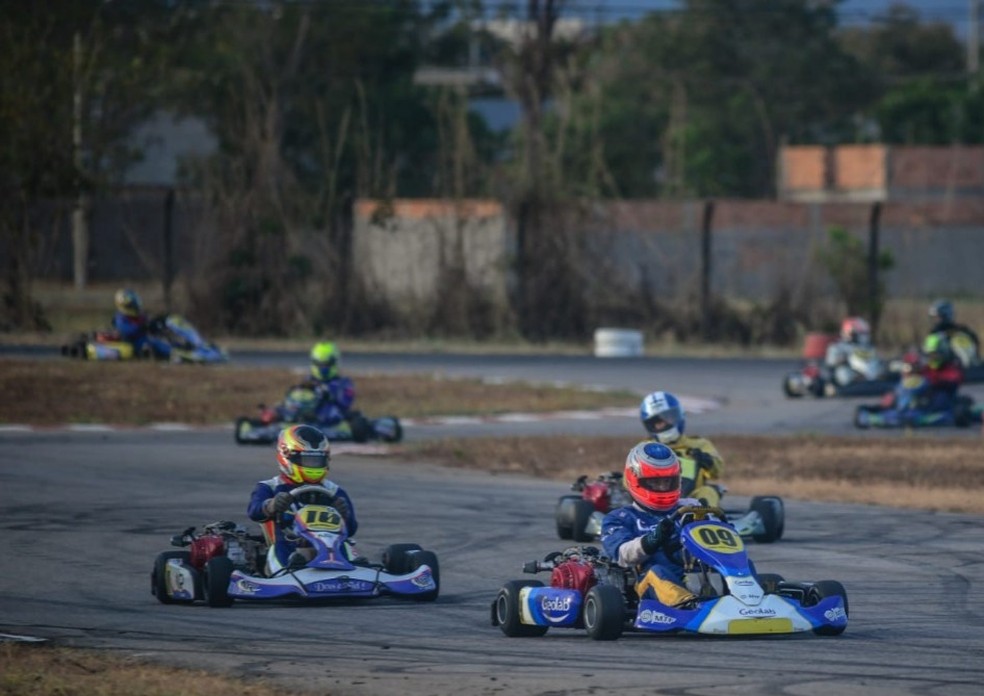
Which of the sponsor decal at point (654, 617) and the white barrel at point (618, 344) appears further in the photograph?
the white barrel at point (618, 344)

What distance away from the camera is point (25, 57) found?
99.5 ft

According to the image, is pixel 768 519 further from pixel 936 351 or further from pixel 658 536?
pixel 936 351

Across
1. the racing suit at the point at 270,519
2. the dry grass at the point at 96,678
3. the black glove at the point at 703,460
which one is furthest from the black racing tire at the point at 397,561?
the black glove at the point at 703,460

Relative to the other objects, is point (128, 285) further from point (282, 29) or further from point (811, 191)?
point (811, 191)

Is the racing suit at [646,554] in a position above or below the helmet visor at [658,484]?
below

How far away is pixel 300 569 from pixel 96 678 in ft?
7.63

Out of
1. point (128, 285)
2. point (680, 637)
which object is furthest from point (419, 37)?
point (680, 637)

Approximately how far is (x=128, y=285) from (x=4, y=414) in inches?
603

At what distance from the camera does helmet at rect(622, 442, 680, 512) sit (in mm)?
9789

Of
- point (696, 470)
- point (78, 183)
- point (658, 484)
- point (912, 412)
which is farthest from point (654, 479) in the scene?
point (78, 183)

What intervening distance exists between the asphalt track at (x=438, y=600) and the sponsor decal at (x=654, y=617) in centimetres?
11

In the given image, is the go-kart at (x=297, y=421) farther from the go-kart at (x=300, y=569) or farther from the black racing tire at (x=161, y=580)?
the black racing tire at (x=161, y=580)

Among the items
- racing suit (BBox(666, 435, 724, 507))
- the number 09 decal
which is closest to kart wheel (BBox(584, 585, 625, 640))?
the number 09 decal

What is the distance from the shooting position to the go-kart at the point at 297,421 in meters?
19.1
